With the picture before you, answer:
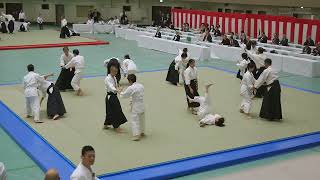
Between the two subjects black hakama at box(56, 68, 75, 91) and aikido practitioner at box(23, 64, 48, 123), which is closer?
aikido practitioner at box(23, 64, 48, 123)

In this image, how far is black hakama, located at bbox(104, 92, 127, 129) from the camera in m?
8.48

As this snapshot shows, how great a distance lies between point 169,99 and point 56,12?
99.1 feet

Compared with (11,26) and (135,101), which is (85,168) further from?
(11,26)

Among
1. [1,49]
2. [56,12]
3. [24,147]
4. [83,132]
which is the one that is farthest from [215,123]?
[56,12]

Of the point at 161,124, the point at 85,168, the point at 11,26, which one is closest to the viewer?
the point at 85,168

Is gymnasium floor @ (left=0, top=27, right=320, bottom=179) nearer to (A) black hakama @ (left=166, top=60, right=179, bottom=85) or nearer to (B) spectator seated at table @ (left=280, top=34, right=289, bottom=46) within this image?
(A) black hakama @ (left=166, top=60, right=179, bottom=85)

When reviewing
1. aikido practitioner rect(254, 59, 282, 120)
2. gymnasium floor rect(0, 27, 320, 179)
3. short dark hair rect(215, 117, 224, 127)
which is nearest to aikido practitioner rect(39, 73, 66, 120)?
gymnasium floor rect(0, 27, 320, 179)

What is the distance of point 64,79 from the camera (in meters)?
12.1

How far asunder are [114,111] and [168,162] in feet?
6.22

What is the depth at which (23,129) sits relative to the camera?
8820 millimetres

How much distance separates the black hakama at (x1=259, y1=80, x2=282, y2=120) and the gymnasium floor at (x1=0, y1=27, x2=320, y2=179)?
0.20 metres

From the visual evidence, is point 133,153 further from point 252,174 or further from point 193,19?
point 193,19

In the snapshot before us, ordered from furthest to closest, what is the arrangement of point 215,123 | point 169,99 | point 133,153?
point 169,99 < point 215,123 < point 133,153

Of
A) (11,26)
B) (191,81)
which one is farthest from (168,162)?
(11,26)
